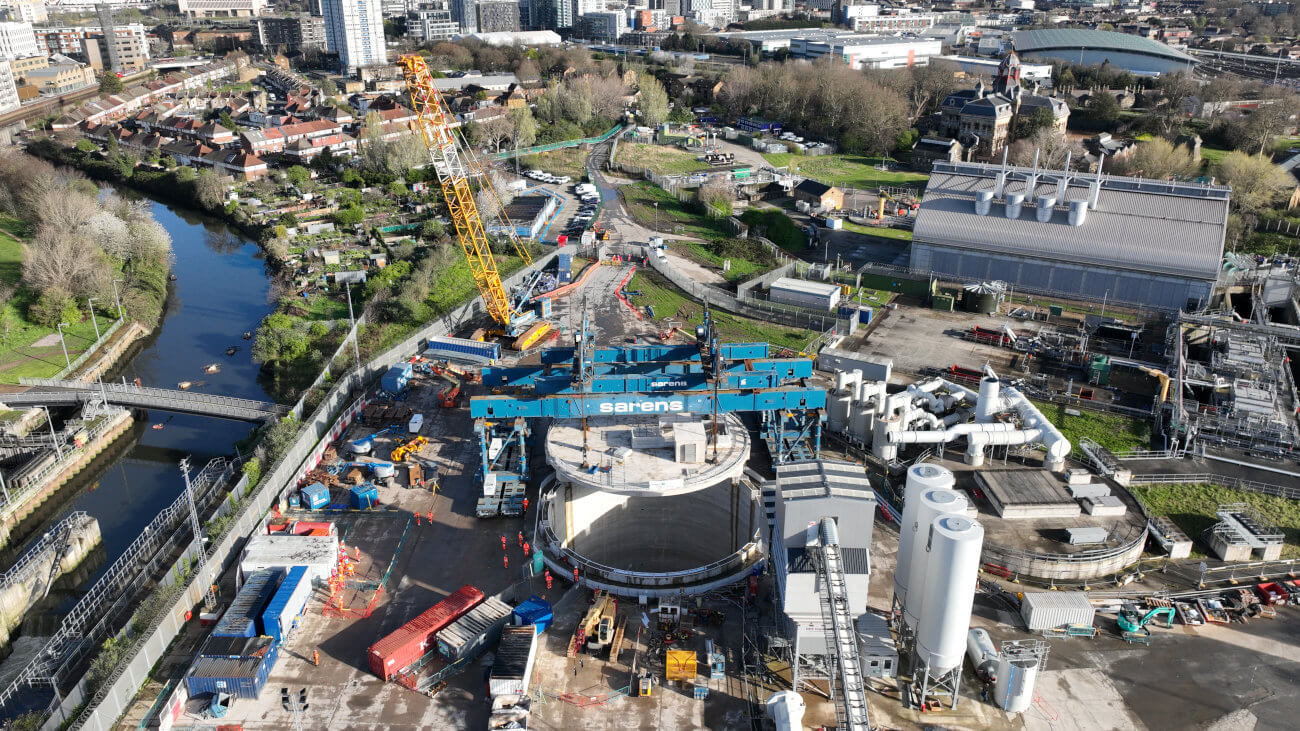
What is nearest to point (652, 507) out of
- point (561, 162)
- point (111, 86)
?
point (561, 162)

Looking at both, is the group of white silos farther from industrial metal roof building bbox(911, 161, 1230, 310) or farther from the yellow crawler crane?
industrial metal roof building bbox(911, 161, 1230, 310)

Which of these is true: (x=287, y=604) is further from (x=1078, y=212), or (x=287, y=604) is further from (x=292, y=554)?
(x=1078, y=212)

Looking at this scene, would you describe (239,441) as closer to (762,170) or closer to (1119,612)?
(1119,612)

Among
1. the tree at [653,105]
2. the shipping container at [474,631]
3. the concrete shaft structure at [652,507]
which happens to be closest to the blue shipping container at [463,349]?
the concrete shaft structure at [652,507]

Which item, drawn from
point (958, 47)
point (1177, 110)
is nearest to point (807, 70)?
point (1177, 110)

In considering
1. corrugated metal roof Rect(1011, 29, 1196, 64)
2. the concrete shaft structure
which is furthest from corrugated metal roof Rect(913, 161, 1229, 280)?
corrugated metal roof Rect(1011, 29, 1196, 64)
